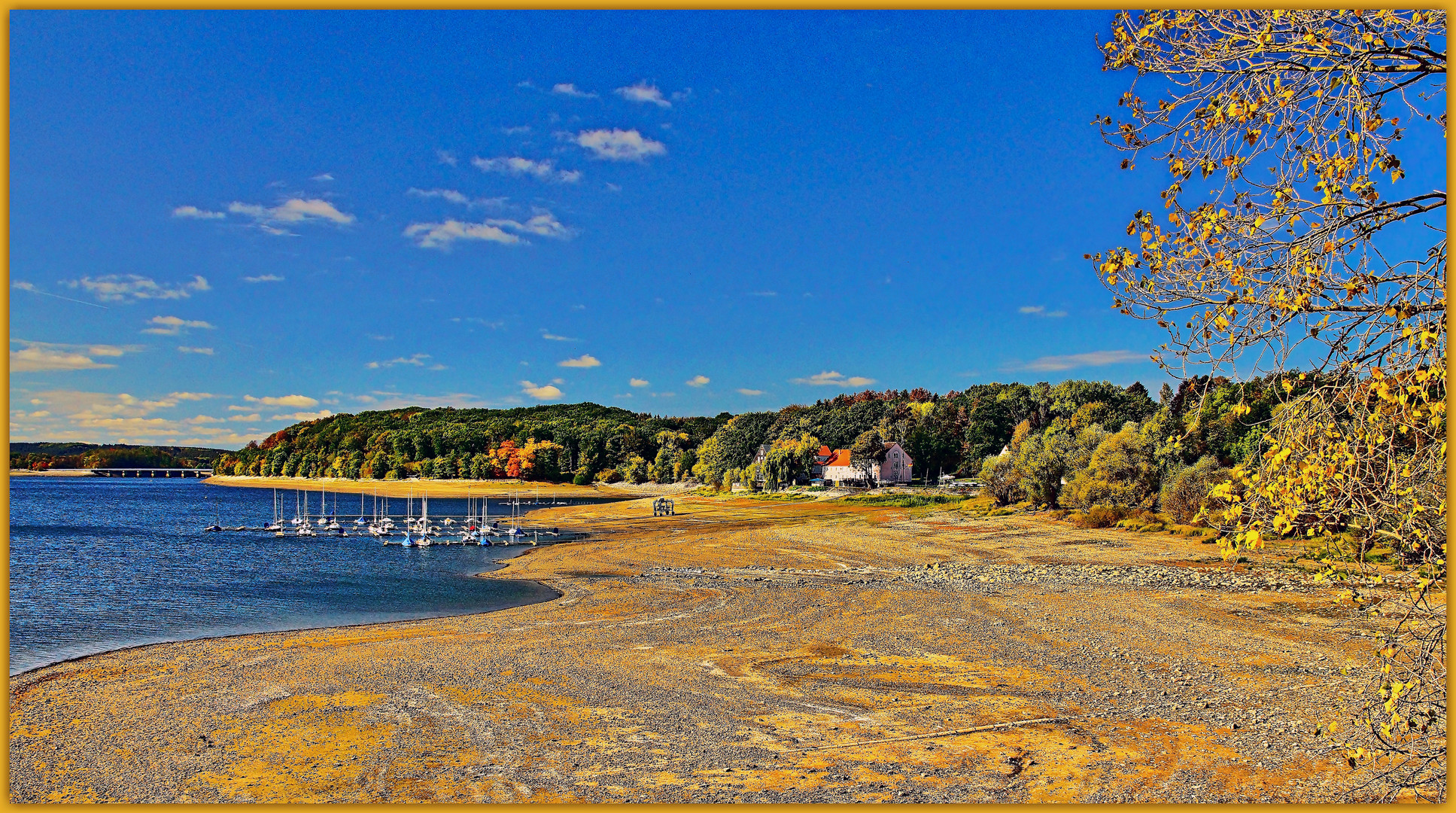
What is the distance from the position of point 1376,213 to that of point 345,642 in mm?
20558

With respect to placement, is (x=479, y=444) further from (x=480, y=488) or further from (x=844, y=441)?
(x=844, y=441)

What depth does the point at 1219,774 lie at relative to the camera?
1009 cm

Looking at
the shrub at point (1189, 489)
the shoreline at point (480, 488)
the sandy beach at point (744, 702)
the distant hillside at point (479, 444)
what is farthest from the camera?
the distant hillside at point (479, 444)

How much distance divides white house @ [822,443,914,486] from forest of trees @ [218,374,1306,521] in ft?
7.81

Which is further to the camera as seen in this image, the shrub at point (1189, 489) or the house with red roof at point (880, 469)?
the house with red roof at point (880, 469)

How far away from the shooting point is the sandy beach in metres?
10.2

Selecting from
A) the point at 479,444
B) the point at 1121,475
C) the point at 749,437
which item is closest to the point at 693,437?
the point at 749,437

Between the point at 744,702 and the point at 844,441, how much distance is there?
90173 millimetres

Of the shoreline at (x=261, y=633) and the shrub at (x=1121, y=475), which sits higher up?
the shrub at (x=1121, y=475)

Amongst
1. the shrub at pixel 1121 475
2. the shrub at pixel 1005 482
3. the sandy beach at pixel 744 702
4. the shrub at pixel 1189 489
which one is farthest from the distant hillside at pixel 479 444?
the sandy beach at pixel 744 702

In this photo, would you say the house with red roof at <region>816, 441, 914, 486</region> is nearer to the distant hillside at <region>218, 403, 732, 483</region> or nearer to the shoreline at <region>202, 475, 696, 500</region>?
the shoreline at <region>202, 475, 696, 500</region>

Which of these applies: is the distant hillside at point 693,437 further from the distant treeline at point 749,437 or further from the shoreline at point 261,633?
the shoreline at point 261,633

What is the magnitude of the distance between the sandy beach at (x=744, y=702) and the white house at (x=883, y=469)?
6928 centimetres

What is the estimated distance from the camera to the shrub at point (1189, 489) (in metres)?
37.8
